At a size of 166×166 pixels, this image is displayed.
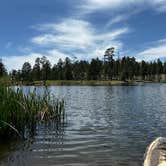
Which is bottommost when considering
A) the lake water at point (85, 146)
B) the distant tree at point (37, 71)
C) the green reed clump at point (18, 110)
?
the lake water at point (85, 146)

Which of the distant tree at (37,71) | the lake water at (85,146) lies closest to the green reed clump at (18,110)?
the lake water at (85,146)

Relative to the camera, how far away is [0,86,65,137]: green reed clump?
51.2 feet

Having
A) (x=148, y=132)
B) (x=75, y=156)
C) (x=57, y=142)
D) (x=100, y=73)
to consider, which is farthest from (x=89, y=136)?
(x=100, y=73)

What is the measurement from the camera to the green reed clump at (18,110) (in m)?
15.6

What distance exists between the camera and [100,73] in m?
198

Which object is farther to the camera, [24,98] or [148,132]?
[148,132]

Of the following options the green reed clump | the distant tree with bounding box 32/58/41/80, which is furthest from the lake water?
the distant tree with bounding box 32/58/41/80

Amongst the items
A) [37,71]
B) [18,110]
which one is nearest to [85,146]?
[18,110]

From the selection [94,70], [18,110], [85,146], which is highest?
[94,70]

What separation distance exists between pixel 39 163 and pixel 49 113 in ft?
29.0

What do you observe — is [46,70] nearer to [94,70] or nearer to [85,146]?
[94,70]

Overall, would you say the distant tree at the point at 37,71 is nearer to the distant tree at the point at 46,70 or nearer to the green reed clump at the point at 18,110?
the distant tree at the point at 46,70

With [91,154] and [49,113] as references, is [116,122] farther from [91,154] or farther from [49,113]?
[91,154]

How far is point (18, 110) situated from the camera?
16969 millimetres
